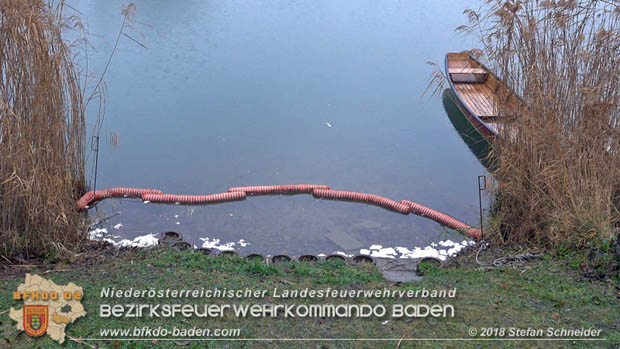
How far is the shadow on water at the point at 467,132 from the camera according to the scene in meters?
8.23

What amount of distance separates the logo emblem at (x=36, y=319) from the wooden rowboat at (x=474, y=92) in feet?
17.4

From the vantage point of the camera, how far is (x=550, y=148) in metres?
4.89

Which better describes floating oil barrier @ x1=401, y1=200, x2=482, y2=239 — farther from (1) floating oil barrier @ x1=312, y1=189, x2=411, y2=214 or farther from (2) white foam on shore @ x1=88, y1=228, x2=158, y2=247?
(2) white foam on shore @ x1=88, y1=228, x2=158, y2=247

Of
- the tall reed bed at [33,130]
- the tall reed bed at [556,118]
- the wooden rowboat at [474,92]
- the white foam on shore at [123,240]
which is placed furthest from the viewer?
the wooden rowboat at [474,92]

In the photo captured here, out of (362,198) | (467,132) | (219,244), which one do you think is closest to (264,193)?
(362,198)

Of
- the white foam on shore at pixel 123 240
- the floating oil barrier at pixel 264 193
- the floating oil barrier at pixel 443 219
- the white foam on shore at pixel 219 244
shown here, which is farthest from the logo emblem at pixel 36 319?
the floating oil barrier at pixel 443 219

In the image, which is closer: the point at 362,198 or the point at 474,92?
the point at 362,198

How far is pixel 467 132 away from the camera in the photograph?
894 centimetres

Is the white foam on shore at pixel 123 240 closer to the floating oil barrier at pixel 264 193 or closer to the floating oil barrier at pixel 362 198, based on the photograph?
the floating oil barrier at pixel 264 193

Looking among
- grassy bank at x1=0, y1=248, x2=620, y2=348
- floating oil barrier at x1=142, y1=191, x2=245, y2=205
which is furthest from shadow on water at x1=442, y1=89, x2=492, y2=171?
grassy bank at x1=0, y1=248, x2=620, y2=348

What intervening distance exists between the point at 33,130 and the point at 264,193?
9.21 ft

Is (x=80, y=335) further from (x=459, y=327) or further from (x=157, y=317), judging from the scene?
(x=459, y=327)

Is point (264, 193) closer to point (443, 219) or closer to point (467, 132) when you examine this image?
point (443, 219)

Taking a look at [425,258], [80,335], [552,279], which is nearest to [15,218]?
[80,335]
